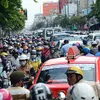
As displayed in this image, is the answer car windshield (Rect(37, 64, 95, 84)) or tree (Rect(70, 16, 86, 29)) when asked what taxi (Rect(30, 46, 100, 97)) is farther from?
tree (Rect(70, 16, 86, 29))

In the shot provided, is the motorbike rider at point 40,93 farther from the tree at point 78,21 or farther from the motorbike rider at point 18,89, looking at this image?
the tree at point 78,21

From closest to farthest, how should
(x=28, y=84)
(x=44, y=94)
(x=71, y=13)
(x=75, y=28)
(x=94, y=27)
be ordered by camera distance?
(x=44, y=94), (x=28, y=84), (x=94, y=27), (x=75, y=28), (x=71, y=13)

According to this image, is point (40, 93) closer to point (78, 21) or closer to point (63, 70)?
point (63, 70)

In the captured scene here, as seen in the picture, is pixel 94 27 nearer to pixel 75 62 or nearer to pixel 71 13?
pixel 71 13

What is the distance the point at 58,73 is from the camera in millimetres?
9391

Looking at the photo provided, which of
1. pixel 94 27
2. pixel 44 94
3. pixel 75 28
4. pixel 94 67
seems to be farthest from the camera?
pixel 75 28

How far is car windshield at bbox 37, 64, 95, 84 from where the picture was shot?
29.9 ft


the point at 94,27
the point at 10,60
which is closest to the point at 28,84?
the point at 10,60

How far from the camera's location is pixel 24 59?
39.5 feet

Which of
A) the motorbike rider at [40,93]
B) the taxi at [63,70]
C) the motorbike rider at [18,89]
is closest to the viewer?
the motorbike rider at [40,93]

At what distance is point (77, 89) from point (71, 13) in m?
158

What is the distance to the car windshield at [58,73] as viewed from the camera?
9.13 m

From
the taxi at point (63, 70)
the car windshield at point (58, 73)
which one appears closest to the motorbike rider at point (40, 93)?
the taxi at point (63, 70)

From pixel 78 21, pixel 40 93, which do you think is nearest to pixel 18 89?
pixel 40 93
